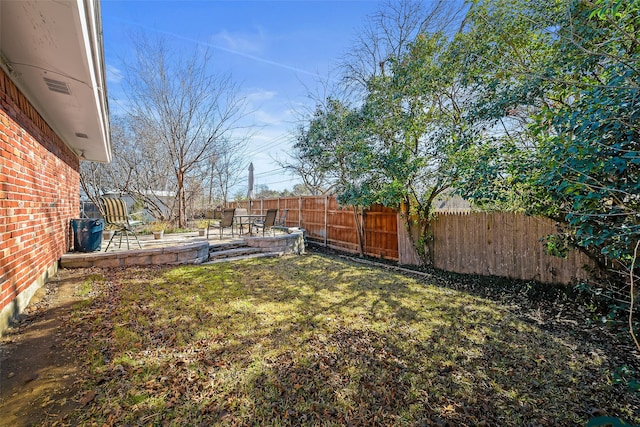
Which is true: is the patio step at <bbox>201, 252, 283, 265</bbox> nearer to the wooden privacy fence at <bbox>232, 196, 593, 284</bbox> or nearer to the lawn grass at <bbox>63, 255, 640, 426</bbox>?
the lawn grass at <bbox>63, 255, 640, 426</bbox>

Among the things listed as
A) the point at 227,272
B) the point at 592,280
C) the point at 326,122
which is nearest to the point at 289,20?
the point at 326,122

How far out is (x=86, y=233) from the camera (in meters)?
4.81

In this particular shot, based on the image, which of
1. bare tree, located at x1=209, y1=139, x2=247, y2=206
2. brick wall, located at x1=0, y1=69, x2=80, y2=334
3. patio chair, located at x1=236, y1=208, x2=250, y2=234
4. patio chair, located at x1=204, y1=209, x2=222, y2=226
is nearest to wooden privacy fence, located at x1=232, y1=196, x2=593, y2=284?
patio chair, located at x1=236, y1=208, x2=250, y2=234

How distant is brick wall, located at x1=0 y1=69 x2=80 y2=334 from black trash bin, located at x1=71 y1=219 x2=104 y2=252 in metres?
0.35

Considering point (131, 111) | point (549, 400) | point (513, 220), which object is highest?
point (131, 111)

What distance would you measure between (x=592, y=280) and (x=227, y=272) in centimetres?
576

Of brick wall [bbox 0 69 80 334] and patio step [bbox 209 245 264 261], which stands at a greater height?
brick wall [bbox 0 69 80 334]

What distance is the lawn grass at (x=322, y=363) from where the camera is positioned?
5.79ft

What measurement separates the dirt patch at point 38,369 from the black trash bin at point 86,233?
2121mm

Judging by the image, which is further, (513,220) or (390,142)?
(390,142)

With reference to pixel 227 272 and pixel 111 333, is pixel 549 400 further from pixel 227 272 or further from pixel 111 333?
pixel 227 272

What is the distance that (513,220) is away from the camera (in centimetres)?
491

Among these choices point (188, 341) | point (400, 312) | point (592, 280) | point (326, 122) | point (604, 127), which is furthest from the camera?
point (326, 122)

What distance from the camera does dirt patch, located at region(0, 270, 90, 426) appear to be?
159cm
